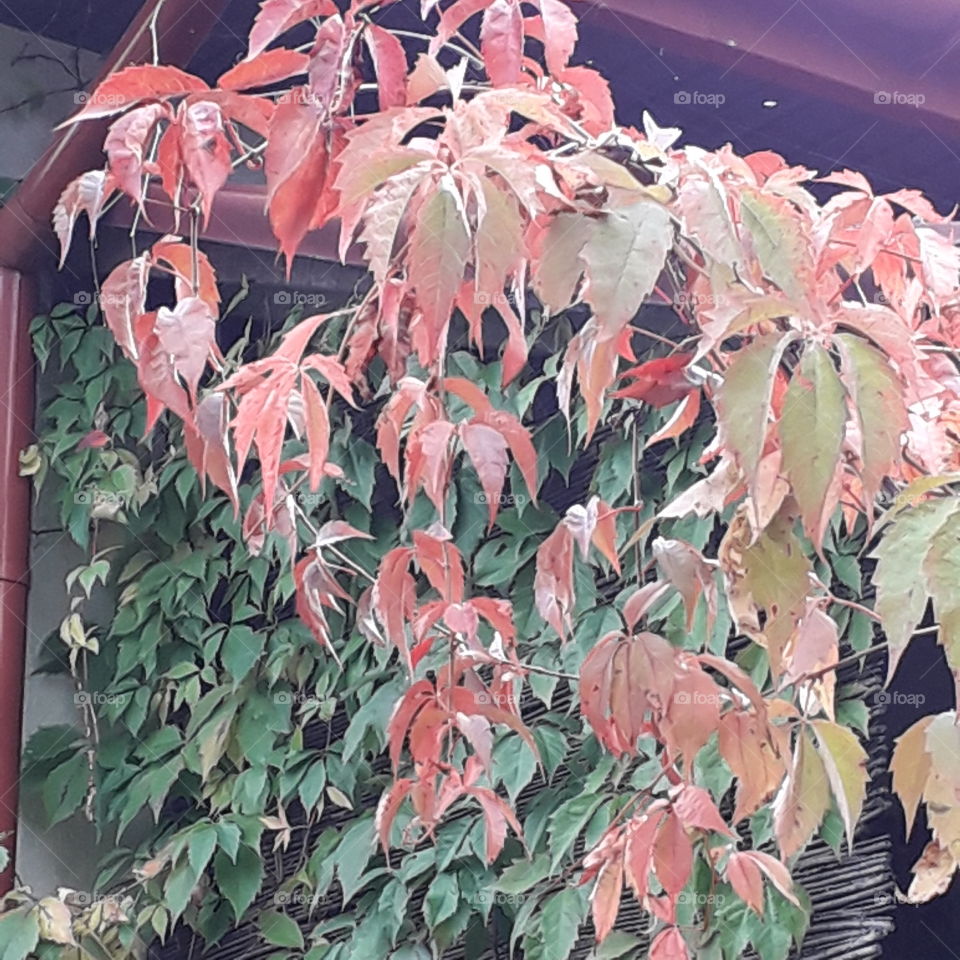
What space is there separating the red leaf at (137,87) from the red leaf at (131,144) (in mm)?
12

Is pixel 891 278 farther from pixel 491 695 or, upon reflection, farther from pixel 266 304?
pixel 266 304

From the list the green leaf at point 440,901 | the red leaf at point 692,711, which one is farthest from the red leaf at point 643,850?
the green leaf at point 440,901

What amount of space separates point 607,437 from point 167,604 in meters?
0.94

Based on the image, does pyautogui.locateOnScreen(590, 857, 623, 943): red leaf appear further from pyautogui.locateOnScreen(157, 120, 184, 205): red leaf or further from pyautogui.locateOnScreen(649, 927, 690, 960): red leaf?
pyautogui.locateOnScreen(157, 120, 184, 205): red leaf

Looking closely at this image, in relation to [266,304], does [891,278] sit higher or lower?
higher

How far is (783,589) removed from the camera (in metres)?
0.80

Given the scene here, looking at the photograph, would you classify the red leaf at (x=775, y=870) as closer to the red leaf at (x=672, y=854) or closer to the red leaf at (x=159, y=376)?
the red leaf at (x=672, y=854)

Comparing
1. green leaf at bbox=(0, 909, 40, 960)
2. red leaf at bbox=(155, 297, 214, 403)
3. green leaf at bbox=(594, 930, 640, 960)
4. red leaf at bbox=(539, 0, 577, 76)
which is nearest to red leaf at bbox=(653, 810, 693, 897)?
red leaf at bbox=(155, 297, 214, 403)

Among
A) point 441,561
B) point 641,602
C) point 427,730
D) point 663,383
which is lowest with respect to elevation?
point 427,730

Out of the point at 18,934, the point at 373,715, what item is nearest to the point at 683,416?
the point at 373,715

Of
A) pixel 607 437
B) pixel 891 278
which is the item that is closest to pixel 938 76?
pixel 607 437

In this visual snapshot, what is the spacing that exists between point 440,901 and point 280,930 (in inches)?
16.1

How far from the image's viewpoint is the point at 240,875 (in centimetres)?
234

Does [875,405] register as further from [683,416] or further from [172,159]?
[172,159]
